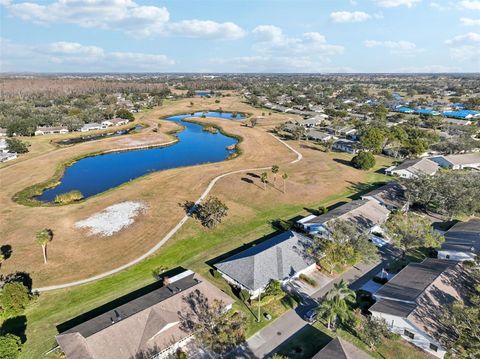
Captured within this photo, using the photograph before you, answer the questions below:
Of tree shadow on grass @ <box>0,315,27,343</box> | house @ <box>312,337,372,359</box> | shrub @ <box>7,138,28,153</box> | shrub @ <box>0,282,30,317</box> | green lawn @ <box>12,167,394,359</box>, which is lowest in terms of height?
tree shadow on grass @ <box>0,315,27,343</box>

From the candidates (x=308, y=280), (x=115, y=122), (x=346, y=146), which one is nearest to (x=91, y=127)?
(x=115, y=122)

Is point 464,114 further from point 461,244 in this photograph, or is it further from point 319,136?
point 461,244

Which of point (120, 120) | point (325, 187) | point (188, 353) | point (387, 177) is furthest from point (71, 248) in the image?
point (120, 120)

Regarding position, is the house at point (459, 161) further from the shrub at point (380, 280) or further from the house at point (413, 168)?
the shrub at point (380, 280)

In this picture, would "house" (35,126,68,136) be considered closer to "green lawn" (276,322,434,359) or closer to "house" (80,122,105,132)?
"house" (80,122,105,132)

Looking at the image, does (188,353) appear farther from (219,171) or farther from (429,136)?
(429,136)

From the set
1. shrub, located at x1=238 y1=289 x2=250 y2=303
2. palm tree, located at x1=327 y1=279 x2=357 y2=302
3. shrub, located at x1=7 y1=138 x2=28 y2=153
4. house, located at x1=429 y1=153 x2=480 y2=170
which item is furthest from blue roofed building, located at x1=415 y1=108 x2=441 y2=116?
shrub, located at x1=7 y1=138 x2=28 y2=153
